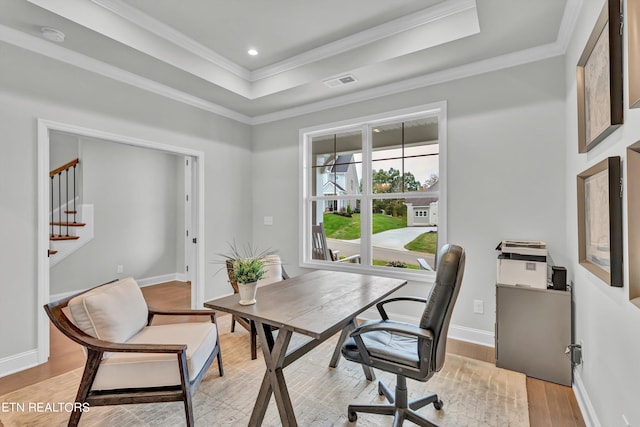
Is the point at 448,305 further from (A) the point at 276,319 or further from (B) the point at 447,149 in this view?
(B) the point at 447,149

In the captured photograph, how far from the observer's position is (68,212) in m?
4.74

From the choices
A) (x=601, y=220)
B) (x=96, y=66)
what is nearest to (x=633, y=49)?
(x=601, y=220)

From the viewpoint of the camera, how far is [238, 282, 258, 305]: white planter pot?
72.4 inches

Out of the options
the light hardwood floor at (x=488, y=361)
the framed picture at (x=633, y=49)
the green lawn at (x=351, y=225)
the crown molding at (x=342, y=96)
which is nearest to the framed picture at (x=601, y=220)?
the framed picture at (x=633, y=49)

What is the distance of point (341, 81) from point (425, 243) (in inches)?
76.2

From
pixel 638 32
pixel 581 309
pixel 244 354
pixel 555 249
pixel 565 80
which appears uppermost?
pixel 565 80

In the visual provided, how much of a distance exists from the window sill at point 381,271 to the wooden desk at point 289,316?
1.10 meters

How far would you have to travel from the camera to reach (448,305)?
156 centimetres

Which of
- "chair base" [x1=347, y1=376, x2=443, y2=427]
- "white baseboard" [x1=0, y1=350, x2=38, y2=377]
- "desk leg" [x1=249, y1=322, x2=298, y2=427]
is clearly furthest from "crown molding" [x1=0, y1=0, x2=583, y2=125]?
"desk leg" [x1=249, y1=322, x2=298, y2=427]

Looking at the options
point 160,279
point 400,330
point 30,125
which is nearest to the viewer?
point 400,330

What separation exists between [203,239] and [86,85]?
1.96 meters

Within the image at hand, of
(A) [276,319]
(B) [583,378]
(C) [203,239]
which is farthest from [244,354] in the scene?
(B) [583,378]

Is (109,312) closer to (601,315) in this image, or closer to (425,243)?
(601,315)

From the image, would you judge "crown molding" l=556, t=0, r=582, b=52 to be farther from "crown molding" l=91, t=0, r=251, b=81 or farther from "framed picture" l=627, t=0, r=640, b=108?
"crown molding" l=91, t=0, r=251, b=81
